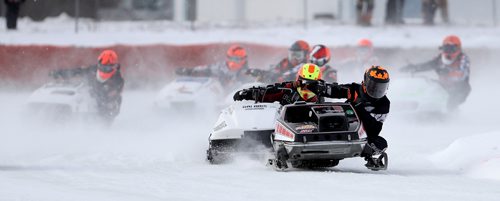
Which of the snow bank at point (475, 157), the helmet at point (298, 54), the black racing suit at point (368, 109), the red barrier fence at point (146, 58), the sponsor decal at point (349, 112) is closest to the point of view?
the sponsor decal at point (349, 112)

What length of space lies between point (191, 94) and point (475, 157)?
8863 millimetres

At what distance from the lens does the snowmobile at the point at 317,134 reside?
41.8 ft

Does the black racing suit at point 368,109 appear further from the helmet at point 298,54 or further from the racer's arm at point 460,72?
the racer's arm at point 460,72

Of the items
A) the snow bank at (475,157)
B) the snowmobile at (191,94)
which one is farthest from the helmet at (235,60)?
the snow bank at (475,157)

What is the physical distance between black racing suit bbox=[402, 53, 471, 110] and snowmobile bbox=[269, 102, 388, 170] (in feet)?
33.6

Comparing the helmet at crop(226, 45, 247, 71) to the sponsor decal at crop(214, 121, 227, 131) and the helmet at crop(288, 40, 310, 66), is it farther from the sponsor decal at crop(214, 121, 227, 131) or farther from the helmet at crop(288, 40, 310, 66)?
the sponsor decal at crop(214, 121, 227, 131)

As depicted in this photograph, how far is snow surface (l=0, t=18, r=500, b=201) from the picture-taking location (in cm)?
1100

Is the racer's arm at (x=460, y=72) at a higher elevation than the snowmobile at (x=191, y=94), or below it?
higher

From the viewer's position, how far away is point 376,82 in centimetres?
1359

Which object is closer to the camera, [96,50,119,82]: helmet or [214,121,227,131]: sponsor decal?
[214,121,227,131]: sponsor decal

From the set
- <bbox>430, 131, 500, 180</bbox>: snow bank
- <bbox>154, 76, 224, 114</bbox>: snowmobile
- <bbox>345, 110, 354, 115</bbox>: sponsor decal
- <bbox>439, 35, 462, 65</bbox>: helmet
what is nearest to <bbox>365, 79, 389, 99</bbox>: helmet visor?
<bbox>345, 110, 354, 115</bbox>: sponsor decal

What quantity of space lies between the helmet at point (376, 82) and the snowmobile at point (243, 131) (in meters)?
1.26

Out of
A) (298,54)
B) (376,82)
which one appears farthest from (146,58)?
(376,82)

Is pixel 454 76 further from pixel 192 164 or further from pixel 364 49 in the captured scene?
pixel 192 164
